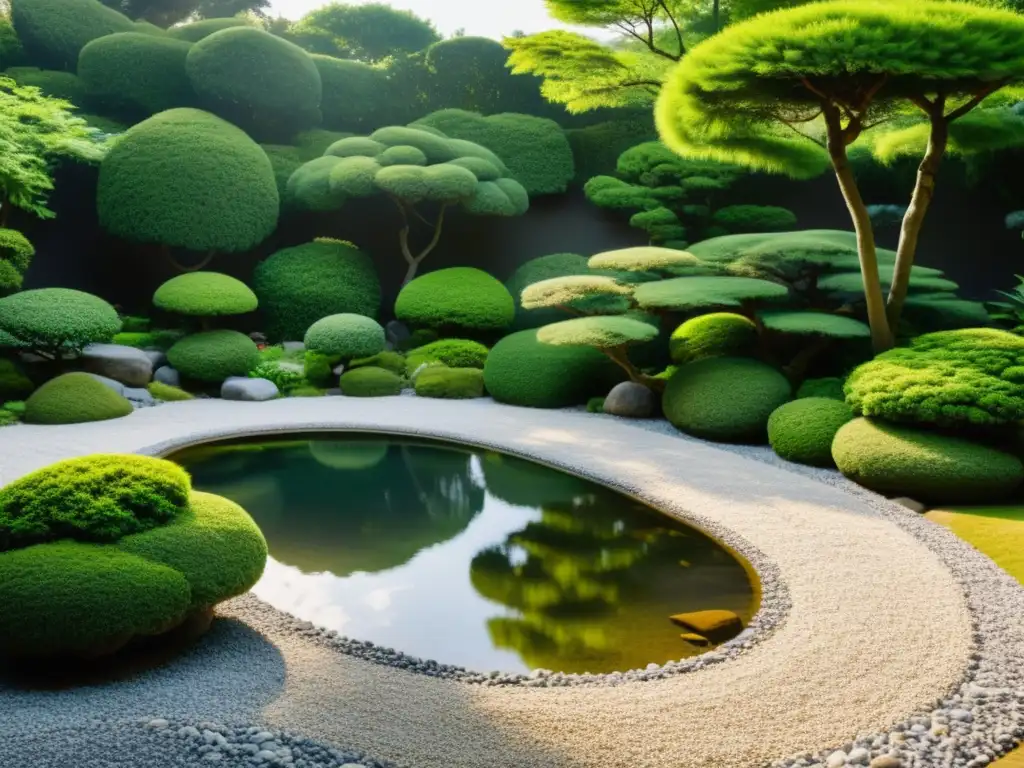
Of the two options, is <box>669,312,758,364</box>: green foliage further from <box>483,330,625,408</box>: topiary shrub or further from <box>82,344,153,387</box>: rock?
<box>82,344,153,387</box>: rock

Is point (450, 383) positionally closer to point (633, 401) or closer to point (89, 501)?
point (633, 401)

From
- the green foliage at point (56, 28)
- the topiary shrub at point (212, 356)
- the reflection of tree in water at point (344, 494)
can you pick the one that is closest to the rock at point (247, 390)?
the topiary shrub at point (212, 356)

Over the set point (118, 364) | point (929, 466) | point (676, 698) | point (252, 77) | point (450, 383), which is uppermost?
point (252, 77)

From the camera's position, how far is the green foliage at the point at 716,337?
977 cm

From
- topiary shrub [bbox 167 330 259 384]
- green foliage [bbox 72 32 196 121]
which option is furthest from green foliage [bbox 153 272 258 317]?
green foliage [bbox 72 32 196 121]

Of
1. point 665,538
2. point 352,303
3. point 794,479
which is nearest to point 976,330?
point 794,479

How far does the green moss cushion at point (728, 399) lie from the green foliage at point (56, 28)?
12807 millimetres

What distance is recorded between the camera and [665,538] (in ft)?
19.4

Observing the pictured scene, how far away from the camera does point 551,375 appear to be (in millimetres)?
10758

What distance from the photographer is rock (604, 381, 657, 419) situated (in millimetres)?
9984

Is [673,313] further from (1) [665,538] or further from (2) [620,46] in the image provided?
(1) [665,538]

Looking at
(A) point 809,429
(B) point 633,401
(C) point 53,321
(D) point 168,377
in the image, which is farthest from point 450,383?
(A) point 809,429

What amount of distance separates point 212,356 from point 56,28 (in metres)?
8.05

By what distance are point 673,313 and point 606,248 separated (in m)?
3.73
